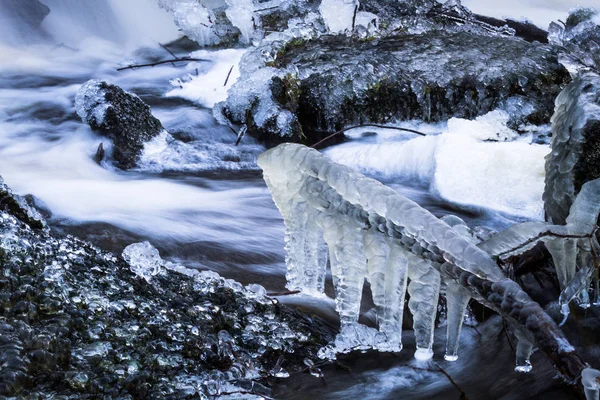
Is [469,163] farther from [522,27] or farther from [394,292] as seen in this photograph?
[522,27]

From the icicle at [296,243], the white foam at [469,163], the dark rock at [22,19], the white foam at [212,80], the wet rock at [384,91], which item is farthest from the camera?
the dark rock at [22,19]

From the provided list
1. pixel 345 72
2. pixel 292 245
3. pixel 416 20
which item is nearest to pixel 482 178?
pixel 345 72

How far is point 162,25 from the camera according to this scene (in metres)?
11.1

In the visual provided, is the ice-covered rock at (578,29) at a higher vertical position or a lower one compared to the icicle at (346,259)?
higher

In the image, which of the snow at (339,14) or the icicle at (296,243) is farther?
the snow at (339,14)

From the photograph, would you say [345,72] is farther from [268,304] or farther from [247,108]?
[268,304]

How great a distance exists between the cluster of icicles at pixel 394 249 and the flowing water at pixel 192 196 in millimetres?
163

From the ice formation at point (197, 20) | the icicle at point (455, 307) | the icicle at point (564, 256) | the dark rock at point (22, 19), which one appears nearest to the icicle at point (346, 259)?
the icicle at point (455, 307)

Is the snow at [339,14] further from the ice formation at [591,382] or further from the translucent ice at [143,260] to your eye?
the ice formation at [591,382]

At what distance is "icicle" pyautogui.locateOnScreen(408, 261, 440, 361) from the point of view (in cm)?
197

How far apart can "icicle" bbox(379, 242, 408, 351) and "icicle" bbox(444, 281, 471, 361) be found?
0.15 meters

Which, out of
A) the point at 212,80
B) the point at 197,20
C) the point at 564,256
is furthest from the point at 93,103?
the point at 564,256

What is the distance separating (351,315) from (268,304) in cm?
49

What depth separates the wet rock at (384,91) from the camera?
20.5 ft
